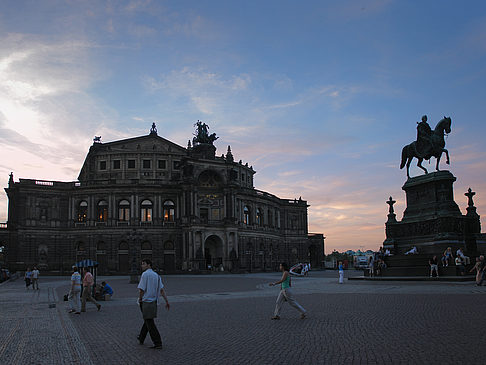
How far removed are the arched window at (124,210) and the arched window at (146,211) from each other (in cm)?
220

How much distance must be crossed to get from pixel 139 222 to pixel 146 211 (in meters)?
2.59

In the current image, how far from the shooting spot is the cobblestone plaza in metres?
9.41

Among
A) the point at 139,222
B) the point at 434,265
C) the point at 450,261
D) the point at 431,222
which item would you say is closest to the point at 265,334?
the point at 434,265

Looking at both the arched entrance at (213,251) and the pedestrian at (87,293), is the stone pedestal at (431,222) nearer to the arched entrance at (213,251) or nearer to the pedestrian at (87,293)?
the pedestrian at (87,293)

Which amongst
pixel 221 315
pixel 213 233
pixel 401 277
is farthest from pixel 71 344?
pixel 213 233

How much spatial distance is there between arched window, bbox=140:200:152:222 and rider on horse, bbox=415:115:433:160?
54507 millimetres

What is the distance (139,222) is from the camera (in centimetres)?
7562

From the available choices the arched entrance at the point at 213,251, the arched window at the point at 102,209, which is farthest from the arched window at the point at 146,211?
the arched entrance at the point at 213,251

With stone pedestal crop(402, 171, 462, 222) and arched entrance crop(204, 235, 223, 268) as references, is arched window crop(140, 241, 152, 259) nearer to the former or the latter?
arched entrance crop(204, 235, 223, 268)

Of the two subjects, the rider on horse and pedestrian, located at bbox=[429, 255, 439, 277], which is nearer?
pedestrian, located at bbox=[429, 255, 439, 277]

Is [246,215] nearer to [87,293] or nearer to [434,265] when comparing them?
[434,265]

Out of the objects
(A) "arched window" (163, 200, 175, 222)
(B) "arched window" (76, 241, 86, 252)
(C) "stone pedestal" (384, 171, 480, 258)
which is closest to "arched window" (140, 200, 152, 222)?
(A) "arched window" (163, 200, 175, 222)

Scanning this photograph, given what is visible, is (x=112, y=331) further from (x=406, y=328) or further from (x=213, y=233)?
(x=213, y=233)

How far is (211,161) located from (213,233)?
11733 mm
